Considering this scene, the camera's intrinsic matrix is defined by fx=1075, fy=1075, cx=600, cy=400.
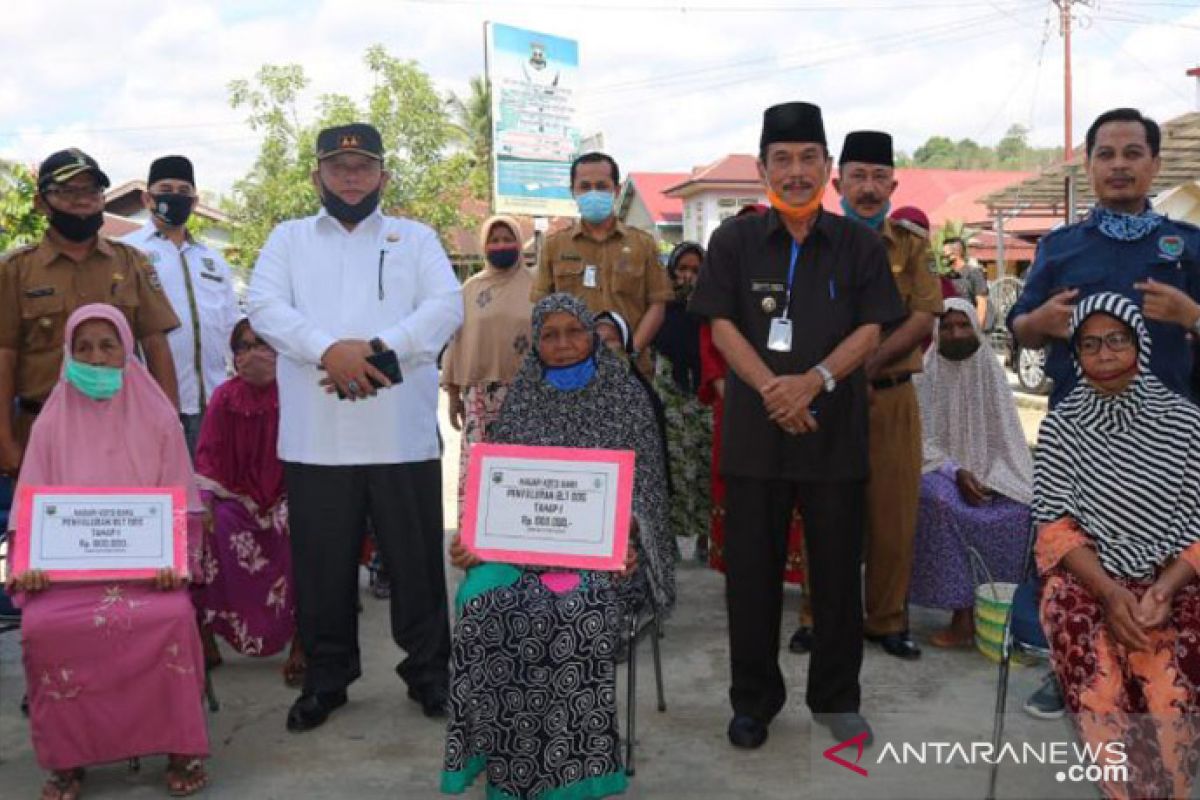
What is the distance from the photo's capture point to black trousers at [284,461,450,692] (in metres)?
4.21

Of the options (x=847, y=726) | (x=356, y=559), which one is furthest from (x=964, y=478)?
(x=356, y=559)

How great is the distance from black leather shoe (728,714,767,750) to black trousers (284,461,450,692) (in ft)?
3.90

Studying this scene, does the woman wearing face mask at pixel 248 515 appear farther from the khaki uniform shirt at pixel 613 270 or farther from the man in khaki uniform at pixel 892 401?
the man in khaki uniform at pixel 892 401

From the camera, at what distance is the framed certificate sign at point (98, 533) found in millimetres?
3633

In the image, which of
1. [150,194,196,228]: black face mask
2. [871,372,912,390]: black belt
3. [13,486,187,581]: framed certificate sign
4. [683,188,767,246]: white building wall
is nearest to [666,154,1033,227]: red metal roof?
[683,188,767,246]: white building wall

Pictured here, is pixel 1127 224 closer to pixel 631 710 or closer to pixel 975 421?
pixel 975 421

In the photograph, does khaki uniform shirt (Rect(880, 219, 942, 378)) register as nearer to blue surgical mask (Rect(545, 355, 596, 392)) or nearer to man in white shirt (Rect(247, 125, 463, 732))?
blue surgical mask (Rect(545, 355, 596, 392))

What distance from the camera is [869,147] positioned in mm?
4766

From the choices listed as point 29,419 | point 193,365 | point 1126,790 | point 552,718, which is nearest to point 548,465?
point 552,718

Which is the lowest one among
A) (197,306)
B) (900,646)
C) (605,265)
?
(900,646)

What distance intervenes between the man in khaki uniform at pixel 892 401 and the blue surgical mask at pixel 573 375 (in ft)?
4.67

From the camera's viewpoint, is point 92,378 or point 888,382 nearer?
point 92,378

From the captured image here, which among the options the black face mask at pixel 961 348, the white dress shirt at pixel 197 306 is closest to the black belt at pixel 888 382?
the black face mask at pixel 961 348

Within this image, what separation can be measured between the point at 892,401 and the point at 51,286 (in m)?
3.56
